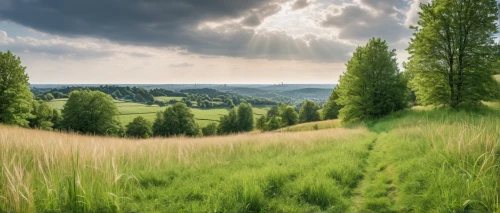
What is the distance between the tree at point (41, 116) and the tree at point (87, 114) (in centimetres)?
307

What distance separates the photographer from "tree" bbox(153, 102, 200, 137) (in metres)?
64.2

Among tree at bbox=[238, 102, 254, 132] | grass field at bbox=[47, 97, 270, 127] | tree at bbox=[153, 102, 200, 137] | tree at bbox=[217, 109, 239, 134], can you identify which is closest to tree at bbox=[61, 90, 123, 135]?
tree at bbox=[153, 102, 200, 137]

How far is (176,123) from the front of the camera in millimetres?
64625

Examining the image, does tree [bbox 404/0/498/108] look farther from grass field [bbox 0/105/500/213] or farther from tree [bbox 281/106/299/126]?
tree [bbox 281/106/299/126]

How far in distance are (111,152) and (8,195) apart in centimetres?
317

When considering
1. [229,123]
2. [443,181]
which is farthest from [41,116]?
[443,181]

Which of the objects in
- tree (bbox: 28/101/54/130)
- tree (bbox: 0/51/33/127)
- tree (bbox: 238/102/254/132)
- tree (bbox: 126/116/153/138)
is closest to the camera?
tree (bbox: 0/51/33/127)

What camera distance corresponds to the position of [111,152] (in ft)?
22.4

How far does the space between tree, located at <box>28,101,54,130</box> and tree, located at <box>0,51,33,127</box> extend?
621 inches

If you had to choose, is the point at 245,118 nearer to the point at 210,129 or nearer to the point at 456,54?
the point at 210,129

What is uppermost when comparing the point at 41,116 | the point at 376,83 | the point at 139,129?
the point at 376,83

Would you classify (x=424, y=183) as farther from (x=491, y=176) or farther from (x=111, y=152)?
(x=111, y=152)

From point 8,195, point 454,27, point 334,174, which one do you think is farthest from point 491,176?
point 454,27

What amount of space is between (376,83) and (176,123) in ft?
160
